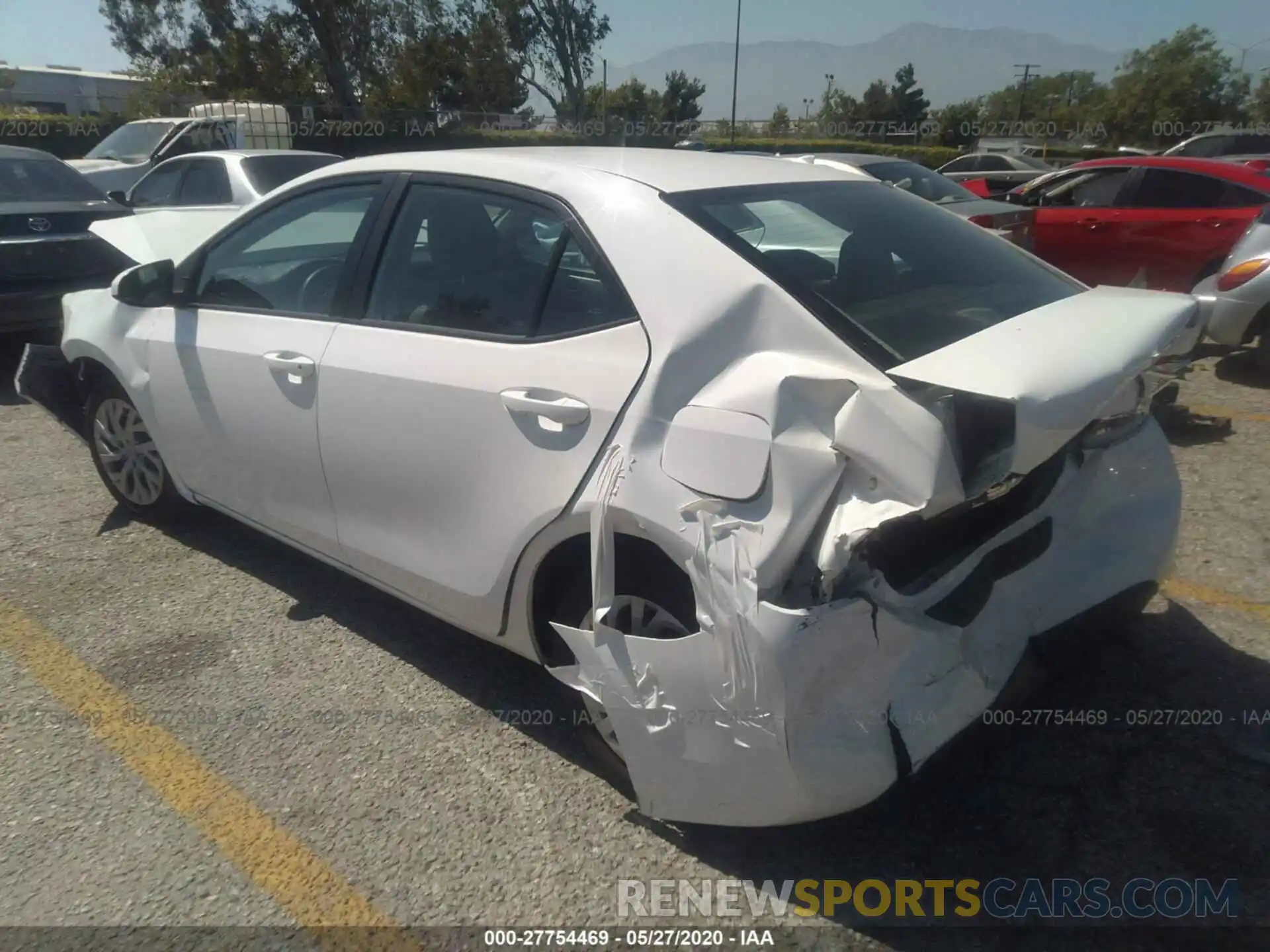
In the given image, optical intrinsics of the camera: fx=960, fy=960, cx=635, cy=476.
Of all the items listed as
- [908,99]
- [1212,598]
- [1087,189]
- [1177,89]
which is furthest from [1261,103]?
[1212,598]

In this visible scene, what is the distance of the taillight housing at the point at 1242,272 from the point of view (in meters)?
6.45

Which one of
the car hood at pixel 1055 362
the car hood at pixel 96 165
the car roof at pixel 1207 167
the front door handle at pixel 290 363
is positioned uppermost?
the car hood at pixel 1055 362

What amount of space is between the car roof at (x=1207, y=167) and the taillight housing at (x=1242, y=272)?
141 centimetres

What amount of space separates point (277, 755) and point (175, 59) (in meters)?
42.0

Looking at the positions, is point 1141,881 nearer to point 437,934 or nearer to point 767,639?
point 767,639

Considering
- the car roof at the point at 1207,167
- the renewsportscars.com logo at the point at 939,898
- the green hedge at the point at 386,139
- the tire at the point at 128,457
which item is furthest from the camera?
the green hedge at the point at 386,139

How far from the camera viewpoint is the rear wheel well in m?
2.30

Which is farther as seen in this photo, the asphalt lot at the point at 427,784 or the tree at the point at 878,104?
the tree at the point at 878,104

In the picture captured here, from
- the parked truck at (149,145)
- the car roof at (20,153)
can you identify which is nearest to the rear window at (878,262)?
the car roof at (20,153)

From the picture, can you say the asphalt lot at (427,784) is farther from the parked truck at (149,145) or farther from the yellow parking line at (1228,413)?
the parked truck at (149,145)

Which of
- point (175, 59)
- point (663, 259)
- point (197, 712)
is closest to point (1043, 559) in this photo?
point (663, 259)

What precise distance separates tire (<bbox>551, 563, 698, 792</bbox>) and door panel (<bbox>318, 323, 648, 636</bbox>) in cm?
20

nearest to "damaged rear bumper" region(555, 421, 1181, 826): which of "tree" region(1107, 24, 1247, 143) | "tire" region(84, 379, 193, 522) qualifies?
"tire" region(84, 379, 193, 522)

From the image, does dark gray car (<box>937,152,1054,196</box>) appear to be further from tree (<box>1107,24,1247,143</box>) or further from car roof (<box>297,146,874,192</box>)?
tree (<box>1107,24,1247,143</box>)
